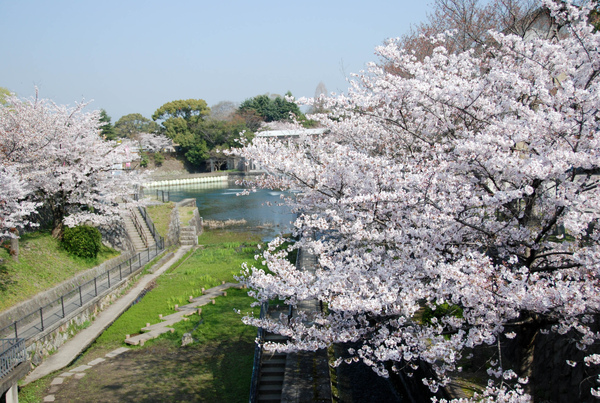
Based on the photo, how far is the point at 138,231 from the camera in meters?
23.2

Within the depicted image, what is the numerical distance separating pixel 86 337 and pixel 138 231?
11.0 m

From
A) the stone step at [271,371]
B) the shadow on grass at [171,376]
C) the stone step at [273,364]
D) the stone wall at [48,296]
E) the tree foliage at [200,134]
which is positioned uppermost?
the tree foliage at [200,134]

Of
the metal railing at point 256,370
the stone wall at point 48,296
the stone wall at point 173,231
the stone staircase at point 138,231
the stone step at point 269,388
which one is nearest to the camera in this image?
the metal railing at point 256,370

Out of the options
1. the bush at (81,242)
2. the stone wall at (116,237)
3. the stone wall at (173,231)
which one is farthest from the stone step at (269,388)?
the stone wall at (173,231)

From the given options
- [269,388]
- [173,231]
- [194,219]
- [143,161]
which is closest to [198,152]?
[143,161]

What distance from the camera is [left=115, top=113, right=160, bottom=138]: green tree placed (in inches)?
2876

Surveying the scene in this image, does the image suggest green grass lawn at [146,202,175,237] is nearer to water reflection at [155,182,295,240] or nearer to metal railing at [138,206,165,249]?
metal railing at [138,206,165,249]

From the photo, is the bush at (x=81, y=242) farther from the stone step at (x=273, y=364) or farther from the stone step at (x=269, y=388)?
the stone step at (x=269, y=388)

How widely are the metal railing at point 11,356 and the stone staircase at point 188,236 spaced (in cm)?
1672

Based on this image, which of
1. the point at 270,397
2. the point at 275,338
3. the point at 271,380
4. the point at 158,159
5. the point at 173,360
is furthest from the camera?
the point at 158,159

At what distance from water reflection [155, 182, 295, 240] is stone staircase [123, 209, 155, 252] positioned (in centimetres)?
571

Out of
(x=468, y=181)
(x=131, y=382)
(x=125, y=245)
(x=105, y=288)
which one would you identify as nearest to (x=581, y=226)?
(x=468, y=181)

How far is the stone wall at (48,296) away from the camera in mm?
11562

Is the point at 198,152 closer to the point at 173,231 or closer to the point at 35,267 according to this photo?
the point at 173,231
